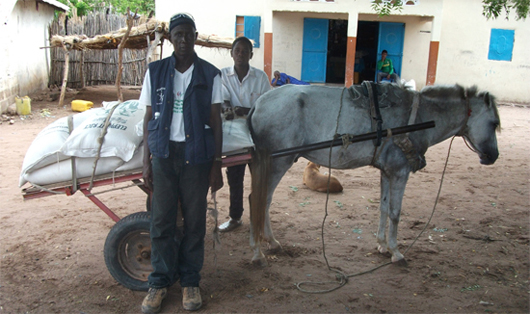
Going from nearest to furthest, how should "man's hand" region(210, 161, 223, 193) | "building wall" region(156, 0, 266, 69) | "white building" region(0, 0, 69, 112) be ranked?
"man's hand" region(210, 161, 223, 193) < "white building" region(0, 0, 69, 112) < "building wall" region(156, 0, 266, 69)

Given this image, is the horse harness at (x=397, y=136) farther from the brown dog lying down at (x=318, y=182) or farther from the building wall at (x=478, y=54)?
the building wall at (x=478, y=54)

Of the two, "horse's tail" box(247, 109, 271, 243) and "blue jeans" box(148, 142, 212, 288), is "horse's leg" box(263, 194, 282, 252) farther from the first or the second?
"blue jeans" box(148, 142, 212, 288)

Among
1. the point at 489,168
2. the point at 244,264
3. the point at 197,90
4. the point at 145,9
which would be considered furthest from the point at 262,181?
the point at 145,9

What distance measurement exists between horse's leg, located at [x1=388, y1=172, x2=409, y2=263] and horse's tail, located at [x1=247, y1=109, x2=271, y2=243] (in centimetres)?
121

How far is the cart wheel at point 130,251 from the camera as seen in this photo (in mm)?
3312

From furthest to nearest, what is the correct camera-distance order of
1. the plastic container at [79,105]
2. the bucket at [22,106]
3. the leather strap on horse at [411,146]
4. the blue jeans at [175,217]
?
the plastic container at [79,105] → the bucket at [22,106] → the leather strap on horse at [411,146] → the blue jeans at [175,217]

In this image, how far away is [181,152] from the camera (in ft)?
9.74

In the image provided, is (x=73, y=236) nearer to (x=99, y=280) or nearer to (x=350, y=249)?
(x=99, y=280)

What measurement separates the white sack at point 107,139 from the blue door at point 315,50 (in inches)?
516

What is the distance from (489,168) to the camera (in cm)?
732

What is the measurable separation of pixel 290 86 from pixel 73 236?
278cm

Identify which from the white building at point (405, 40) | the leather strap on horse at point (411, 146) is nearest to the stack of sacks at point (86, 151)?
the leather strap on horse at point (411, 146)

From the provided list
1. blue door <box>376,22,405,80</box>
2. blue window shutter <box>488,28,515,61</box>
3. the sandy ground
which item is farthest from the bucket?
blue window shutter <box>488,28,515,61</box>

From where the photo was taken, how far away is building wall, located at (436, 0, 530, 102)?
51.9ft
